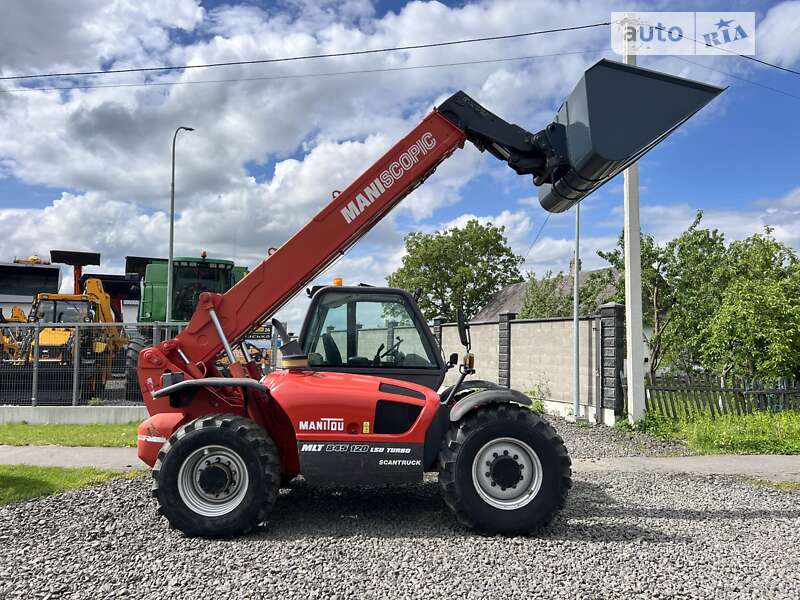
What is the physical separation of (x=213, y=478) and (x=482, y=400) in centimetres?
232

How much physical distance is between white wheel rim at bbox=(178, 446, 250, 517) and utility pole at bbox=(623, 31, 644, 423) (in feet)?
27.1

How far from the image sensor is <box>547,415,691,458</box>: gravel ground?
967 cm

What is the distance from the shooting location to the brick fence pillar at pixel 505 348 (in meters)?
15.5

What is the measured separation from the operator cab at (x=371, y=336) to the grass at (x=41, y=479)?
330 centimetres

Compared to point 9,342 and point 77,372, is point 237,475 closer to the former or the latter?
point 77,372

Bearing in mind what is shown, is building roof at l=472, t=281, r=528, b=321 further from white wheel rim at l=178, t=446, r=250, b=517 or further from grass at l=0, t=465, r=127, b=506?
white wheel rim at l=178, t=446, r=250, b=517

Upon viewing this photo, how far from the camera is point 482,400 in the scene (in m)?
5.28

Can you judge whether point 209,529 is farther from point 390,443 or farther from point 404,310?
point 404,310

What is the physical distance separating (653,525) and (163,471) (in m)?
4.22

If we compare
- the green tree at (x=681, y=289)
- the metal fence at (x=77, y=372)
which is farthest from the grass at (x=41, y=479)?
the green tree at (x=681, y=289)

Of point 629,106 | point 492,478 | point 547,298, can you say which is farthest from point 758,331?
point 547,298

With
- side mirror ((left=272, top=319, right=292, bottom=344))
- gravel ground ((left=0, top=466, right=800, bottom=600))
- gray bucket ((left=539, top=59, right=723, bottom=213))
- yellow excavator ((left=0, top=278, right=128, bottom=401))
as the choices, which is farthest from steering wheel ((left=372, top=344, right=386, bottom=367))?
yellow excavator ((left=0, top=278, right=128, bottom=401))

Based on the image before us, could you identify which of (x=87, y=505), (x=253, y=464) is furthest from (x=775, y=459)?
(x=87, y=505)

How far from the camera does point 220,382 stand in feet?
17.6
